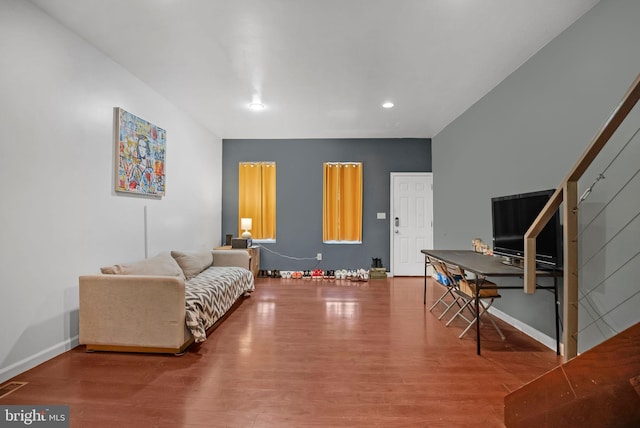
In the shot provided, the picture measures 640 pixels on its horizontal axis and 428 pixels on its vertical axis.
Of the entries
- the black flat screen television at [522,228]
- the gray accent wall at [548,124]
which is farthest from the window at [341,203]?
the black flat screen television at [522,228]

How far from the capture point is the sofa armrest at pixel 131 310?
2.68 metres

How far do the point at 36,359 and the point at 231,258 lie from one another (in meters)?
2.53

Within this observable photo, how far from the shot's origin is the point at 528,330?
312cm

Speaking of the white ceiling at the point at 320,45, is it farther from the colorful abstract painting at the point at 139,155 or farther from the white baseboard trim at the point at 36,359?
the white baseboard trim at the point at 36,359

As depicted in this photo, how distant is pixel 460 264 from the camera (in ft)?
10.1

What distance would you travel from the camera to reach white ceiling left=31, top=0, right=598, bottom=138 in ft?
7.76

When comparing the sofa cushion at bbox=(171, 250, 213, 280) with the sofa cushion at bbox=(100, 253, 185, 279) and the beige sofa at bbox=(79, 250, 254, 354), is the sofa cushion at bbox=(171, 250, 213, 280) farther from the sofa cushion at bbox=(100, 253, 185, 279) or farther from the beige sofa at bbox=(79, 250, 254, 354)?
the beige sofa at bbox=(79, 250, 254, 354)

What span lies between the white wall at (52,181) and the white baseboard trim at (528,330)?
14.1ft

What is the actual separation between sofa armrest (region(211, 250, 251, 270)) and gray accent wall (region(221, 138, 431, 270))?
1.53m

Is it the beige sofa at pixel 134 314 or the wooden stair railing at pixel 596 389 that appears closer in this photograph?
Answer: the wooden stair railing at pixel 596 389

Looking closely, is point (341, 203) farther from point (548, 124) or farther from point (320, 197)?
point (548, 124)

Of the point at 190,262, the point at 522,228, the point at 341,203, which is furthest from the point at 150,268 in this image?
the point at 341,203

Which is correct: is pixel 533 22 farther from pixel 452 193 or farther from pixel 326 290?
pixel 326 290

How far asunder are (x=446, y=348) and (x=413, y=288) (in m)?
2.45
